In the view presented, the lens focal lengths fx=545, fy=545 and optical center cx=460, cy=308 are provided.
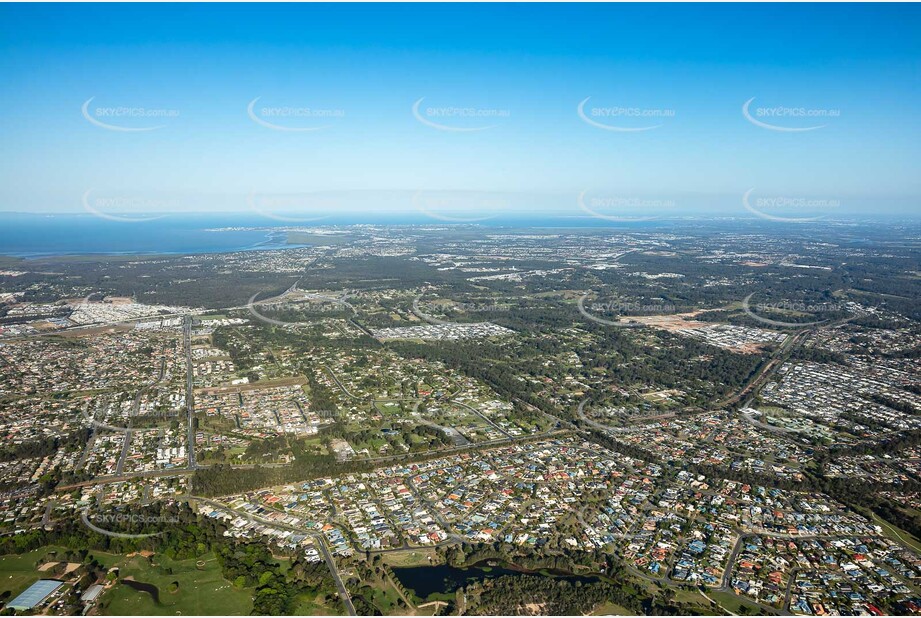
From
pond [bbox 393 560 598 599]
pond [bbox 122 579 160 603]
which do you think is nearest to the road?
Answer: pond [bbox 122 579 160 603]

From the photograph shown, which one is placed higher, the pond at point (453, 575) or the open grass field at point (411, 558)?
the open grass field at point (411, 558)

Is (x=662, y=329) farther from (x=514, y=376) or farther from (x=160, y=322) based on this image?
(x=160, y=322)

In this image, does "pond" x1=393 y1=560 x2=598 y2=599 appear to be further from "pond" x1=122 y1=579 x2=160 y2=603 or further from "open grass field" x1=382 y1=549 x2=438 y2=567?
"pond" x1=122 y1=579 x2=160 y2=603

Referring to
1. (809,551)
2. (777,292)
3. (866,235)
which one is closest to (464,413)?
(809,551)

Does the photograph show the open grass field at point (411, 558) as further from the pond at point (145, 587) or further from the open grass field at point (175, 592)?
the pond at point (145, 587)

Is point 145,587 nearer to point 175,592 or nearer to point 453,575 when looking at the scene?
point 175,592

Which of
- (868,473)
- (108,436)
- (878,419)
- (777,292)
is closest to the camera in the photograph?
(868,473)

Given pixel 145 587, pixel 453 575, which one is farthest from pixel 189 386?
pixel 453 575

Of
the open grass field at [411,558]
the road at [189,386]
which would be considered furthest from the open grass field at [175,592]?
the road at [189,386]
